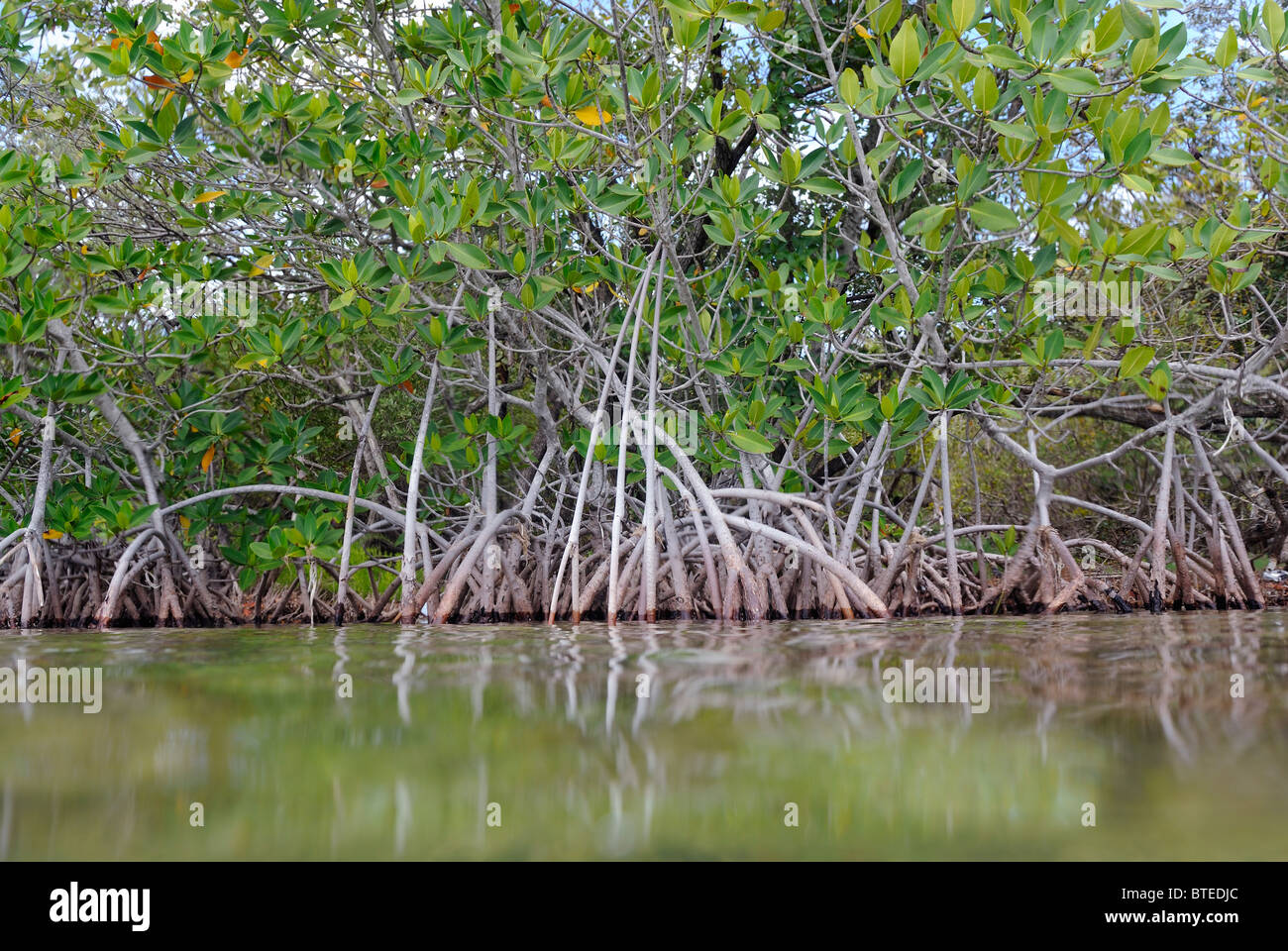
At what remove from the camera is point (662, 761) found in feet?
4.42

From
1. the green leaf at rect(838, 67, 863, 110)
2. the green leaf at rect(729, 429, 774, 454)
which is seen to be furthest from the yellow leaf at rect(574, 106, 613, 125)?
the green leaf at rect(729, 429, 774, 454)

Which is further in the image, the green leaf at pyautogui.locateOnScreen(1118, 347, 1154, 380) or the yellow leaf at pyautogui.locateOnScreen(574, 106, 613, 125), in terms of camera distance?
the yellow leaf at pyautogui.locateOnScreen(574, 106, 613, 125)

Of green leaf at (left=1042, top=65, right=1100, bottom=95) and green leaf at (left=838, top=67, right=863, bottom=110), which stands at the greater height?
green leaf at (left=838, top=67, right=863, bottom=110)

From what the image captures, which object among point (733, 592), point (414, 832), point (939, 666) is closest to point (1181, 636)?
point (939, 666)

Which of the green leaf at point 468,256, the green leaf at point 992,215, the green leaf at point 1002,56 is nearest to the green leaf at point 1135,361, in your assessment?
the green leaf at point 992,215

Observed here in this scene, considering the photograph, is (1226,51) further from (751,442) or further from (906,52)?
(751,442)

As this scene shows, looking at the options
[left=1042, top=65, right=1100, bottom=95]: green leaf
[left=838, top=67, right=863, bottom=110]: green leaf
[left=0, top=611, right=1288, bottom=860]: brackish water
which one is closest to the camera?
[left=0, top=611, right=1288, bottom=860]: brackish water

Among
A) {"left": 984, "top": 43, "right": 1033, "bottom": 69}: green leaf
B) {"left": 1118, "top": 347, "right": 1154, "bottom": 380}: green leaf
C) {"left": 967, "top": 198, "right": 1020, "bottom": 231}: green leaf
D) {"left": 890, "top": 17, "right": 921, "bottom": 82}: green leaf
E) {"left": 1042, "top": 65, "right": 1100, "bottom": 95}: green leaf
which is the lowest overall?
{"left": 1118, "top": 347, "right": 1154, "bottom": 380}: green leaf

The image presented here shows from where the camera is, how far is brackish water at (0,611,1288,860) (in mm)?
1034

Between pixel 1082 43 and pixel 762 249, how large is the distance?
2492mm

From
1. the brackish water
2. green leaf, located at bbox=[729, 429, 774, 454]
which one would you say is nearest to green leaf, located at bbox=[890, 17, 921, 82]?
green leaf, located at bbox=[729, 429, 774, 454]

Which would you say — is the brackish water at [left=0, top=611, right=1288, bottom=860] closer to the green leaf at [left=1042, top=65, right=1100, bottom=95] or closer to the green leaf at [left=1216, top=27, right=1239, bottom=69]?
the green leaf at [left=1042, top=65, right=1100, bottom=95]

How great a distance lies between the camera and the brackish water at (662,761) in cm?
103

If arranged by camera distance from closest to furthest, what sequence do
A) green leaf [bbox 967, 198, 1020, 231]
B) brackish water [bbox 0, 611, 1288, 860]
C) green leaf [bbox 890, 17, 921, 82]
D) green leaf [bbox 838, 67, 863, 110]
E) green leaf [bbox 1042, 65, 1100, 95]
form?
1. brackish water [bbox 0, 611, 1288, 860]
2. green leaf [bbox 1042, 65, 1100, 95]
3. green leaf [bbox 890, 17, 921, 82]
4. green leaf [bbox 967, 198, 1020, 231]
5. green leaf [bbox 838, 67, 863, 110]
